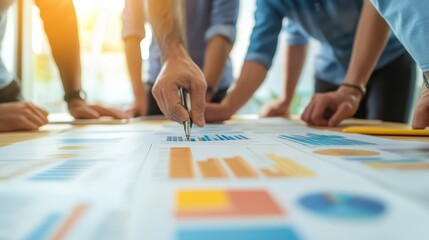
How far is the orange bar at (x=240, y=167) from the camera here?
25cm

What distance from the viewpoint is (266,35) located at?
3.50ft

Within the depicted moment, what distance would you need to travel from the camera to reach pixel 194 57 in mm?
1245

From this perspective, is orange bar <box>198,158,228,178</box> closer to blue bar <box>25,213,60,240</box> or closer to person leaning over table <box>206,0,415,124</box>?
blue bar <box>25,213,60,240</box>

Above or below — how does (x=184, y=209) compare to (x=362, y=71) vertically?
below

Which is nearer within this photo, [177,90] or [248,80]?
[177,90]

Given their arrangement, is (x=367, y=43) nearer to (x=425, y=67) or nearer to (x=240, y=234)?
(x=425, y=67)

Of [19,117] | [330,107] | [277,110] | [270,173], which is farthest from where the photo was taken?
[277,110]

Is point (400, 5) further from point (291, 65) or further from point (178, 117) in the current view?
point (291, 65)

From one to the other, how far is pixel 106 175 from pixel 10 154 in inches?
6.8

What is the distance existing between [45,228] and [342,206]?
141 mm

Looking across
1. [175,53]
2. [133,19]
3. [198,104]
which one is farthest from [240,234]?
[133,19]

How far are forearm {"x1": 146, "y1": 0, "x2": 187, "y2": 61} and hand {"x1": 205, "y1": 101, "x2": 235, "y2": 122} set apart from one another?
241 mm

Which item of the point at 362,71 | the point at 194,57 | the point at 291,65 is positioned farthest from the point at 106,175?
the point at 291,65

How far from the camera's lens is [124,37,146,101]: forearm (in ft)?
4.00
